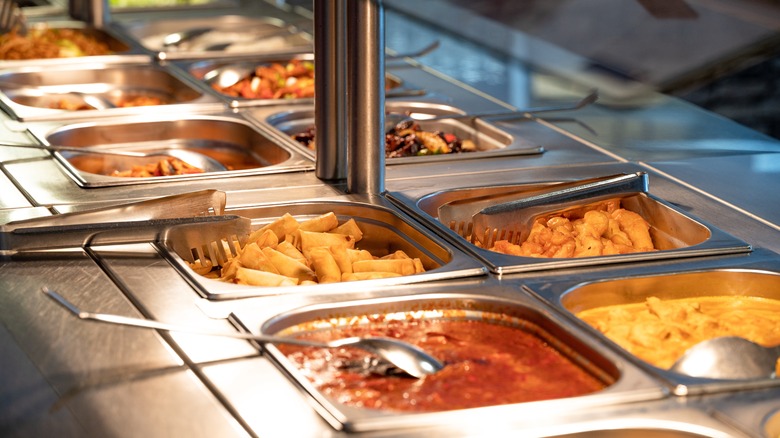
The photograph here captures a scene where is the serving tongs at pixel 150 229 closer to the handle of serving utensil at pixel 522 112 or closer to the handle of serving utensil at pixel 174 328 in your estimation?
the handle of serving utensil at pixel 174 328

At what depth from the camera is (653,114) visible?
9.12ft

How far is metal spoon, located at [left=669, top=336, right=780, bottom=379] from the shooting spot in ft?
4.51

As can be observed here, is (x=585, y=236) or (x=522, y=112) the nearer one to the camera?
(x=585, y=236)

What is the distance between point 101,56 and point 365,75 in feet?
5.00

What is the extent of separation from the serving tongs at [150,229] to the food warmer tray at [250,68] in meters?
0.91

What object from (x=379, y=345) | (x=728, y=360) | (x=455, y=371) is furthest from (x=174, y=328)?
(x=728, y=360)

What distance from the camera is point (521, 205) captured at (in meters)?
2.02

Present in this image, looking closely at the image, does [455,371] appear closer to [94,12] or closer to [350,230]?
[350,230]

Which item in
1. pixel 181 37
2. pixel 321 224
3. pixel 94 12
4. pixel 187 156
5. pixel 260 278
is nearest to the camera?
pixel 260 278

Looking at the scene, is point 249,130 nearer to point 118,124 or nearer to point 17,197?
point 118,124

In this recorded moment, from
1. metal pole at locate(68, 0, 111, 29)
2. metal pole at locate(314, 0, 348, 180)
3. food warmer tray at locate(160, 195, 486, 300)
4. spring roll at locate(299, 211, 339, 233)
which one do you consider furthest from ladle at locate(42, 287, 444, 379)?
metal pole at locate(68, 0, 111, 29)

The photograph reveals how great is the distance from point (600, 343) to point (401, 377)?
269 millimetres

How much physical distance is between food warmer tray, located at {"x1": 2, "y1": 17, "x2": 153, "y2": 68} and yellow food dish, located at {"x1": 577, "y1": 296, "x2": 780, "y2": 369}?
200 centimetres

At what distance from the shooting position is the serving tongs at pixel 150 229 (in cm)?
177
